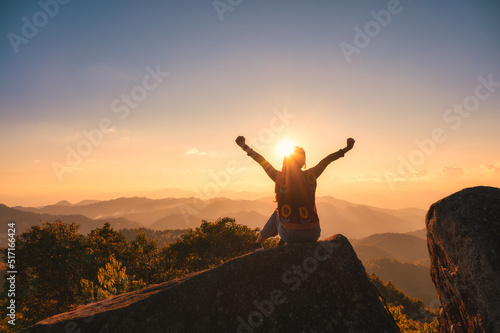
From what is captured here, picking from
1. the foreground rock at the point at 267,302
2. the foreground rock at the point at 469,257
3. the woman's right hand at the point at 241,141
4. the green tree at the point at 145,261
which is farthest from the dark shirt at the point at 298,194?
the green tree at the point at 145,261

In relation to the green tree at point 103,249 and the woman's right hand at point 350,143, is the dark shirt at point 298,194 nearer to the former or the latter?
the woman's right hand at point 350,143

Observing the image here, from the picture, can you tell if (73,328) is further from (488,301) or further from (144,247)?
(144,247)

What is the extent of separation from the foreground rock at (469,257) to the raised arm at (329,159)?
294 cm

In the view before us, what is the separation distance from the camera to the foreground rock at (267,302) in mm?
4344

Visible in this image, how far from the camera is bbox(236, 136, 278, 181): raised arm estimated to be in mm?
5746

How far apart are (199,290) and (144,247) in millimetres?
39746

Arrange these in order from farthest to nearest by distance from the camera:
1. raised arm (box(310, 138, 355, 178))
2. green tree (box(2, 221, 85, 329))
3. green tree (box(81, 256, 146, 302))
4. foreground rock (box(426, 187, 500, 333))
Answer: green tree (box(2, 221, 85, 329)), green tree (box(81, 256, 146, 302)), raised arm (box(310, 138, 355, 178)), foreground rock (box(426, 187, 500, 333))

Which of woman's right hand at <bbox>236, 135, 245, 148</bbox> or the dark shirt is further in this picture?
woman's right hand at <bbox>236, 135, 245, 148</bbox>

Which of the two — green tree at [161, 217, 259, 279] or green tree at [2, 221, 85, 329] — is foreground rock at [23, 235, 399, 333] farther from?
green tree at [161, 217, 259, 279]

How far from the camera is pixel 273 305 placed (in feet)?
15.0

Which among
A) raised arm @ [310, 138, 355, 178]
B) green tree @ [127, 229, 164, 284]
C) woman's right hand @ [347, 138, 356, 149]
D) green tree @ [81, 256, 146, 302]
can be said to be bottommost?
green tree @ [127, 229, 164, 284]

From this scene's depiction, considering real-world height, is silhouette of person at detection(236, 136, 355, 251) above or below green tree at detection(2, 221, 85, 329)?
above

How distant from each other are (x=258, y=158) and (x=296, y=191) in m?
1.21

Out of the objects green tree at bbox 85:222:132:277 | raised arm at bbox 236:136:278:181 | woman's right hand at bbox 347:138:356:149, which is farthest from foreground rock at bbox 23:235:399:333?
green tree at bbox 85:222:132:277
